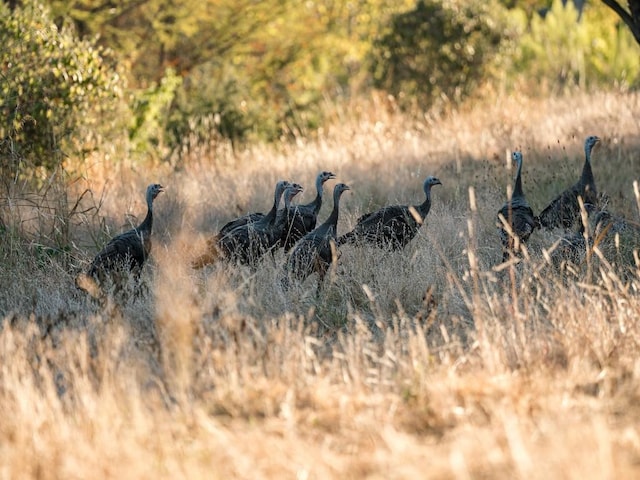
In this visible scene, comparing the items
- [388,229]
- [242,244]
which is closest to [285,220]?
[242,244]

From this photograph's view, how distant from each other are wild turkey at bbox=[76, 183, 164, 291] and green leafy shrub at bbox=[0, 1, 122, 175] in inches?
118

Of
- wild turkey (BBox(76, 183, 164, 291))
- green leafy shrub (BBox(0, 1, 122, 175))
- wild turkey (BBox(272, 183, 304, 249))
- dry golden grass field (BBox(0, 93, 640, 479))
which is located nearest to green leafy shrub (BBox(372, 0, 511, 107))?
green leafy shrub (BBox(0, 1, 122, 175))

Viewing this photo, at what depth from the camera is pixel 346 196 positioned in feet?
36.6

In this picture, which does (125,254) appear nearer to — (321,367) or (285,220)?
(285,220)

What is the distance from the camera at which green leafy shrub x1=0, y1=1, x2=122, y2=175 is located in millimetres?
10984

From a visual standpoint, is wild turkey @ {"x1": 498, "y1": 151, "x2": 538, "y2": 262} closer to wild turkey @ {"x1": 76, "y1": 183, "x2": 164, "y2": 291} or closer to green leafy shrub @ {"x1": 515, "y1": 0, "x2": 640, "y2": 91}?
wild turkey @ {"x1": 76, "y1": 183, "x2": 164, "y2": 291}

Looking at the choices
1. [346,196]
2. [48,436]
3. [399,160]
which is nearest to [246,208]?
[346,196]

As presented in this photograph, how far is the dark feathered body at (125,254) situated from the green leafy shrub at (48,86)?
3.00 m

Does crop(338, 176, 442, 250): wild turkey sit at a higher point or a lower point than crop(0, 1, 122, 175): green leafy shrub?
lower

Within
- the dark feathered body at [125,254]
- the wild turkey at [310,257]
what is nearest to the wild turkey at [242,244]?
the wild turkey at [310,257]

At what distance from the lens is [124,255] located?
7.74 metres

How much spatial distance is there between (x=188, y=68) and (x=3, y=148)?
34.0 feet

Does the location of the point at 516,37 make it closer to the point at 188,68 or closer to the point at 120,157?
the point at 188,68

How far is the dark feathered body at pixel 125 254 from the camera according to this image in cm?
757
